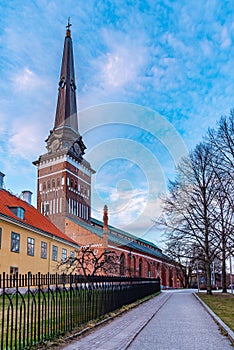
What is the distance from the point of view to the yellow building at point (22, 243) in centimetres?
2330

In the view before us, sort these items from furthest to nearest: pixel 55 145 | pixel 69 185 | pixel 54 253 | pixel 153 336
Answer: pixel 55 145 → pixel 69 185 → pixel 54 253 → pixel 153 336


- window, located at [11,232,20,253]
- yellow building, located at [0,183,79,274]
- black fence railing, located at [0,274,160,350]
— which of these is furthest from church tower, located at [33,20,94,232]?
black fence railing, located at [0,274,160,350]

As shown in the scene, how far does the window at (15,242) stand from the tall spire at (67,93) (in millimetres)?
34276

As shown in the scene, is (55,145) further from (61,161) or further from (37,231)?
(37,231)

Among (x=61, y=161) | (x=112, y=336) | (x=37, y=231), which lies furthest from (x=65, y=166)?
(x=112, y=336)

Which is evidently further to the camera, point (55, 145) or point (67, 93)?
point (67, 93)

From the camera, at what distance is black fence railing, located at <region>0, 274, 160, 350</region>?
6.68m

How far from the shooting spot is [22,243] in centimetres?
2558

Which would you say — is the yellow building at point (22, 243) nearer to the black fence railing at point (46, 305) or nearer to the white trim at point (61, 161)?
the black fence railing at point (46, 305)

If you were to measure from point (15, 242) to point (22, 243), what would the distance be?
42.0 inches

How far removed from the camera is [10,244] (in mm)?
23734

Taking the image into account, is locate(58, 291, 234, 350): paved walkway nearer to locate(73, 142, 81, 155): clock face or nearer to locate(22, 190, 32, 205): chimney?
locate(22, 190, 32, 205): chimney

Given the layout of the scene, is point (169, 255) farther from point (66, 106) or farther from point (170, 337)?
point (66, 106)

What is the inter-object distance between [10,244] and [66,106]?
37619mm
